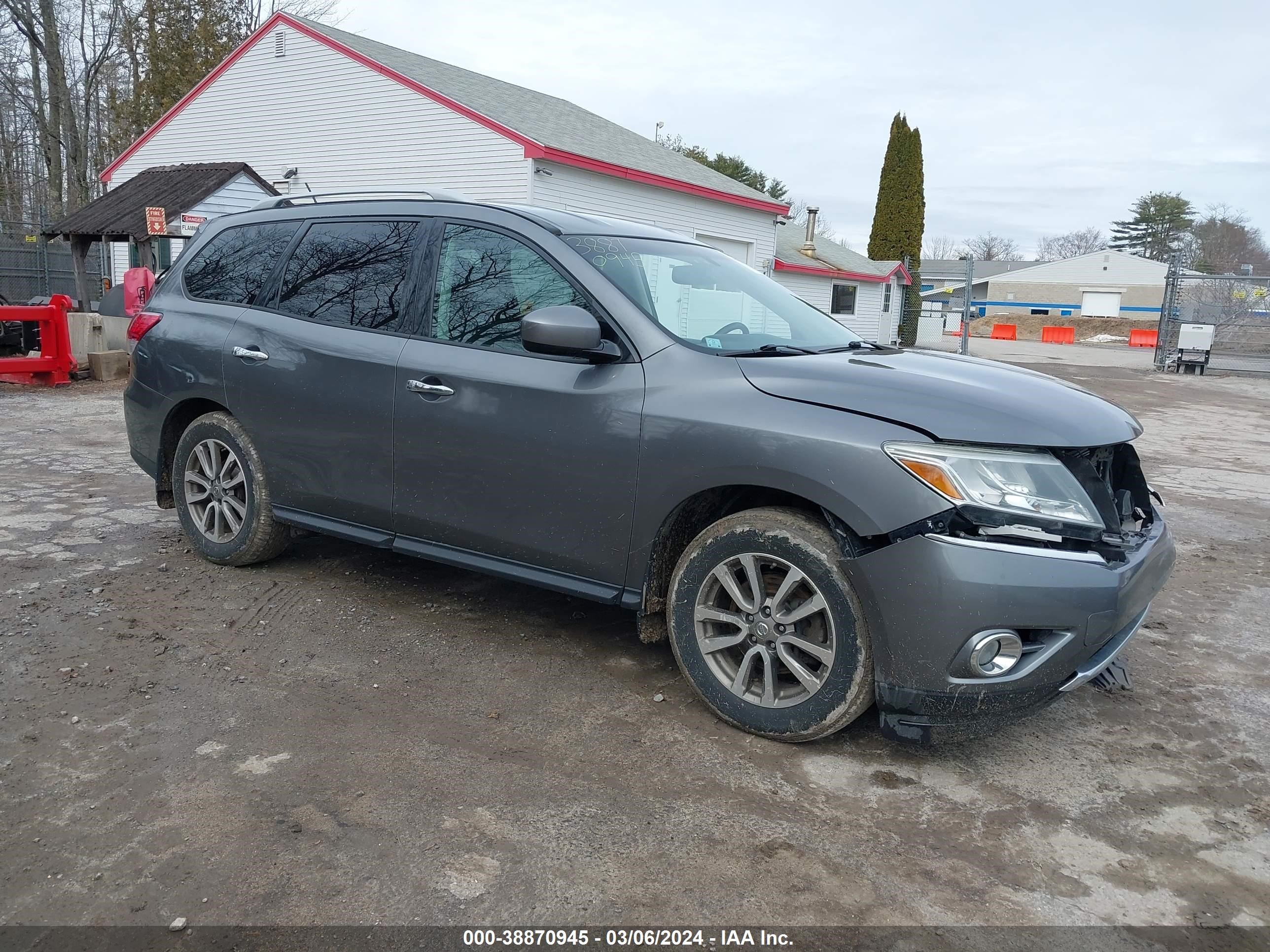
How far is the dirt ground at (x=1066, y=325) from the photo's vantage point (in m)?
64.4

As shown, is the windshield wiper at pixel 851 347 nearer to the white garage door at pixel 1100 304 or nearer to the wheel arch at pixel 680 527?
the wheel arch at pixel 680 527

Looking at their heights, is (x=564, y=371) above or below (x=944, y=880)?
above

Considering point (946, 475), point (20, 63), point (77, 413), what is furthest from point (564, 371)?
point (20, 63)

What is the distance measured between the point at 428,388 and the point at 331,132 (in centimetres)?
1838

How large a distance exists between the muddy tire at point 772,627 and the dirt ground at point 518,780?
16 centimetres

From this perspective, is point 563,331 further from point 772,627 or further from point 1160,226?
point 1160,226

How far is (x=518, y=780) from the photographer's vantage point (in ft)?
10.3

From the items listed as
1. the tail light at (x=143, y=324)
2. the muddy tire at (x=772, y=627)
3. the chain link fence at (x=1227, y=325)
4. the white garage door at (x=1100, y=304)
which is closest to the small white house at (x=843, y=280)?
the chain link fence at (x=1227, y=325)

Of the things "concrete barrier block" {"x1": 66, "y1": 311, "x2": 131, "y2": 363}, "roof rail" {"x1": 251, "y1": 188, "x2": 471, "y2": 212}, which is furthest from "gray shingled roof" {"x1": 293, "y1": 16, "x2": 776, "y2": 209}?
"roof rail" {"x1": 251, "y1": 188, "x2": 471, "y2": 212}

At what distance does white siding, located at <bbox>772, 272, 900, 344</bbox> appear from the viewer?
3030 cm

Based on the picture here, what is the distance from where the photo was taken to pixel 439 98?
1838cm

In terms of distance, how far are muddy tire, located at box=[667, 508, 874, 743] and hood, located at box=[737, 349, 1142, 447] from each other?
0.45 meters

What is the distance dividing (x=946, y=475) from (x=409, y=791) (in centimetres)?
195

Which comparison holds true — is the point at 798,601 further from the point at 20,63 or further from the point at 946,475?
the point at 20,63
